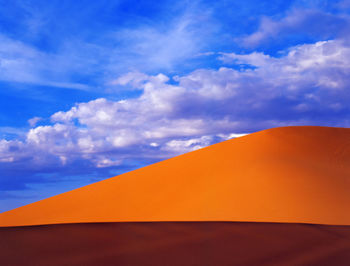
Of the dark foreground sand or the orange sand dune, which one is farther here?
the orange sand dune

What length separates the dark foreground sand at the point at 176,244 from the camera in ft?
11.8

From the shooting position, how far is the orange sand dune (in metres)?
7.67

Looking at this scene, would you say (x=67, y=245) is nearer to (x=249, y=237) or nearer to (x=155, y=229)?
(x=155, y=229)

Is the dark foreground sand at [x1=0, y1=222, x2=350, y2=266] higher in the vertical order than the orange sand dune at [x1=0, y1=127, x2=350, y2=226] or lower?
lower

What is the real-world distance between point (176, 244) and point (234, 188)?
4.99m

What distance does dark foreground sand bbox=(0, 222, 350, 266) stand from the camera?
3.60 meters

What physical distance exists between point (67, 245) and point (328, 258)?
3.08 m

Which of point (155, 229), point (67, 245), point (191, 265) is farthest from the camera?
point (155, 229)

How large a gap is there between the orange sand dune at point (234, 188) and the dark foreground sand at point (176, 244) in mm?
2172

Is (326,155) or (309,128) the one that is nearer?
(326,155)

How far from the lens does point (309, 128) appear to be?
43.4ft

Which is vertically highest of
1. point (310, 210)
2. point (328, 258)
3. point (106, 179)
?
point (106, 179)

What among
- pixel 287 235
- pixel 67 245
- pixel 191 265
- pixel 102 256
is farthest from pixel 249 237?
pixel 67 245

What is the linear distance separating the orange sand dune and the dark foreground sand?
217 cm
